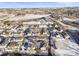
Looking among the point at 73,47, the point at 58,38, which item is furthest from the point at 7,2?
the point at 73,47

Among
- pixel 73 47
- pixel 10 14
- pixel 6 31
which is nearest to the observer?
pixel 73 47

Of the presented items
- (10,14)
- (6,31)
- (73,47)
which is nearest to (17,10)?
(10,14)

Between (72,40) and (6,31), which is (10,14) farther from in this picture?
(72,40)

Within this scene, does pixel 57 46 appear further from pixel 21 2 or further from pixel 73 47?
pixel 21 2

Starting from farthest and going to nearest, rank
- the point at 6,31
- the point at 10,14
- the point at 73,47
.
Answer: the point at 10,14 < the point at 6,31 < the point at 73,47

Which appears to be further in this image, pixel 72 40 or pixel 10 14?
pixel 10 14

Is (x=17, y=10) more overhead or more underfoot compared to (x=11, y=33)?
more overhead

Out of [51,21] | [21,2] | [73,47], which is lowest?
[73,47]

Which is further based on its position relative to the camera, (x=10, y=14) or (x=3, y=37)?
(x=10, y=14)

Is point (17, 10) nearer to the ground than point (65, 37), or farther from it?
farther from it
